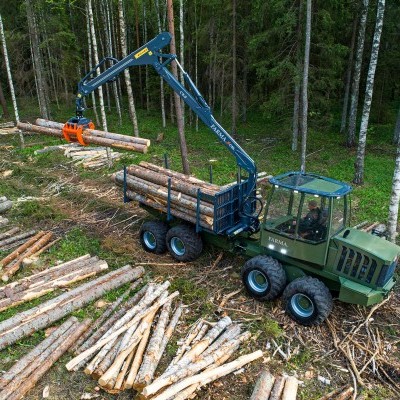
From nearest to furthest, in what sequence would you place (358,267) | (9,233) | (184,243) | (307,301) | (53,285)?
1. (358,267)
2. (307,301)
3. (53,285)
4. (184,243)
5. (9,233)

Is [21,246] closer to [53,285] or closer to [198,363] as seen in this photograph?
[53,285]

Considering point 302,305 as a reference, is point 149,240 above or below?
below

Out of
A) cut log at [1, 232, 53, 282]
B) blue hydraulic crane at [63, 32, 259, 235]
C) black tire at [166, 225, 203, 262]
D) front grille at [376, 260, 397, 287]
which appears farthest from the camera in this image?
black tire at [166, 225, 203, 262]

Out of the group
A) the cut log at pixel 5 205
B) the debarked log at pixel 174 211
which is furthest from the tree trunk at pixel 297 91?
the cut log at pixel 5 205

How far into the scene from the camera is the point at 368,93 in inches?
530

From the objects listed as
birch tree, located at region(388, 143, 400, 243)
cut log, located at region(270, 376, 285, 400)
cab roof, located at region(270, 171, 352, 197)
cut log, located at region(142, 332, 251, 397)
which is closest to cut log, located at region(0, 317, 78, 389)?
cut log, located at region(142, 332, 251, 397)

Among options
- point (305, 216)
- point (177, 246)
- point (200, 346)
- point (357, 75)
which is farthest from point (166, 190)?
point (357, 75)

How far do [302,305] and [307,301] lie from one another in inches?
6.3

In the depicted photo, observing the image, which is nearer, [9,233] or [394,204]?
[394,204]

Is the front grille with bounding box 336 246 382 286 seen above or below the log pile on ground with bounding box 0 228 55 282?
above

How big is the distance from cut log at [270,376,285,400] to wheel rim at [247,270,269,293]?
2.01 m

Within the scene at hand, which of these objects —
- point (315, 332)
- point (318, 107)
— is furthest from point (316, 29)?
point (315, 332)

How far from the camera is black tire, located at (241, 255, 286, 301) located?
761 centimetres

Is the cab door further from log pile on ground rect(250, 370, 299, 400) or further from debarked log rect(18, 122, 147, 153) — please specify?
debarked log rect(18, 122, 147, 153)
